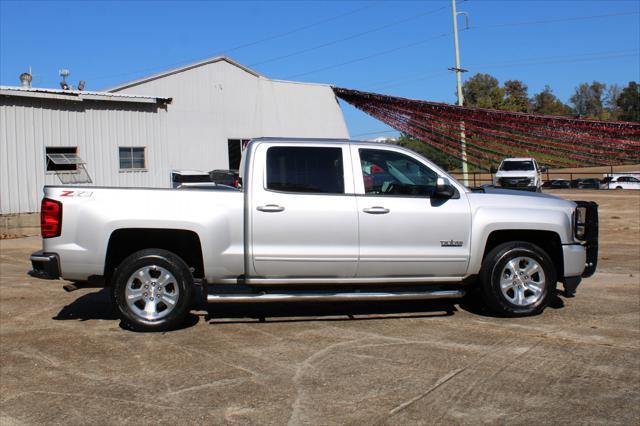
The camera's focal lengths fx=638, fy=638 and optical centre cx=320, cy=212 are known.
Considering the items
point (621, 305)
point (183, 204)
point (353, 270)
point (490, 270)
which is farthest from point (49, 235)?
point (621, 305)

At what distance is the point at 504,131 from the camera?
16.8 metres

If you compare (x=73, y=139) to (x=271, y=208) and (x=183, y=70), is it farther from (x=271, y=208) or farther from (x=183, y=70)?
(x=271, y=208)

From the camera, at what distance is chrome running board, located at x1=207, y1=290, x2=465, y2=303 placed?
620 cm

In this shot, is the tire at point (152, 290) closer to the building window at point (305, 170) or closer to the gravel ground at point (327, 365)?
the gravel ground at point (327, 365)

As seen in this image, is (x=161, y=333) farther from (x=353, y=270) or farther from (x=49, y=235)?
(x=353, y=270)

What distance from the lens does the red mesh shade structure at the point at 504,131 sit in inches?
595

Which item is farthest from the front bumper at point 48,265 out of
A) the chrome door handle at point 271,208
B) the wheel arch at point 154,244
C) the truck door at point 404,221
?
the truck door at point 404,221

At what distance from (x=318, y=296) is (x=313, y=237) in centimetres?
58

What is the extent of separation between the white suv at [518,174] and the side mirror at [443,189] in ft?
79.8

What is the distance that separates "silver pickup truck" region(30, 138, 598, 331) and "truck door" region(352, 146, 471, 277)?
11 mm

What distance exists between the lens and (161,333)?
20.5 ft

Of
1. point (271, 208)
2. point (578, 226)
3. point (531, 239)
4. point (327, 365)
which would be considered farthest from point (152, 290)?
point (578, 226)

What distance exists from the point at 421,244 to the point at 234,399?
2.79 metres

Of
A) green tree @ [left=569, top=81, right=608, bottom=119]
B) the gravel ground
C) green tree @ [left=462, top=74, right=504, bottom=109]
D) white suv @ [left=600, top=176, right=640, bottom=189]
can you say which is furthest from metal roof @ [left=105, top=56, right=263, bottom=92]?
green tree @ [left=569, top=81, right=608, bottom=119]
